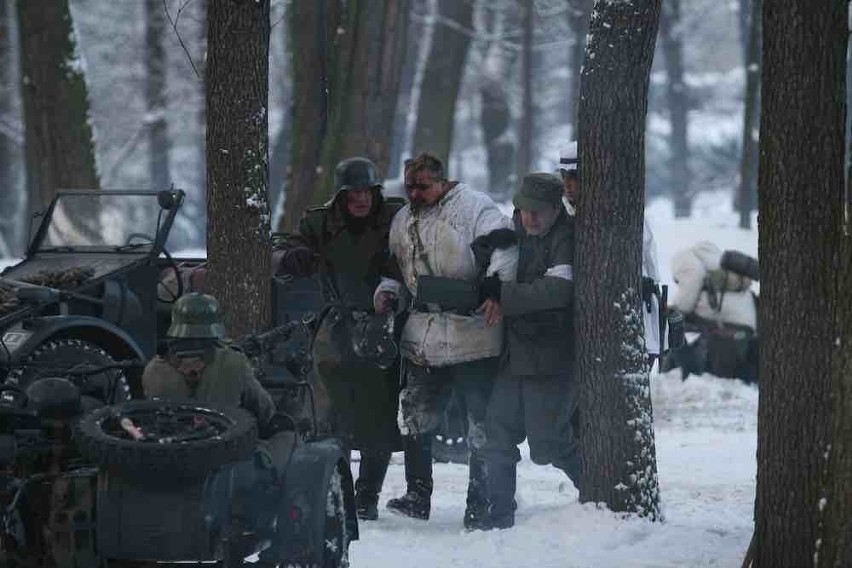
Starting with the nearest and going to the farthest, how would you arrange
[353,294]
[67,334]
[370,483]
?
[370,483] → [353,294] → [67,334]

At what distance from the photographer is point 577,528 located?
7.77 metres

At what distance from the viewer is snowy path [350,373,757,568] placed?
7383 millimetres

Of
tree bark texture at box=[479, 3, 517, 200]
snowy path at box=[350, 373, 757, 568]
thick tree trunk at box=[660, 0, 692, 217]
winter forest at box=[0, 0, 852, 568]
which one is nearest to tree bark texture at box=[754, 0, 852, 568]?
winter forest at box=[0, 0, 852, 568]

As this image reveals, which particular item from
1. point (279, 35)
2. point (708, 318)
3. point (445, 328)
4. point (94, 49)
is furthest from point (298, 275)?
point (94, 49)

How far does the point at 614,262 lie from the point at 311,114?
27.3 ft

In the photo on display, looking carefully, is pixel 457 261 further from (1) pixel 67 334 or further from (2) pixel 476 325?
(1) pixel 67 334

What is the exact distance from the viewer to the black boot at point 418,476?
8.53 m

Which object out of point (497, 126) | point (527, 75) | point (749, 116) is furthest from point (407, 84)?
point (749, 116)

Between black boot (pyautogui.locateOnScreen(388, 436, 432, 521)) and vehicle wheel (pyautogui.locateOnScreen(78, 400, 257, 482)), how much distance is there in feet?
9.04

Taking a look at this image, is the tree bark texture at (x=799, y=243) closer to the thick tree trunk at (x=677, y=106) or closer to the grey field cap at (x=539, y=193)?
the grey field cap at (x=539, y=193)

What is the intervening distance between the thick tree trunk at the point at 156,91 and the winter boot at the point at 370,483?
23.3 meters

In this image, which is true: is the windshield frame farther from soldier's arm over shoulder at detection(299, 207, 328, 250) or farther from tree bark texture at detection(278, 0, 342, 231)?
tree bark texture at detection(278, 0, 342, 231)

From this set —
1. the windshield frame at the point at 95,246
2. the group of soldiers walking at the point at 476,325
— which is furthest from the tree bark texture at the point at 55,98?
the group of soldiers walking at the point at 476,325

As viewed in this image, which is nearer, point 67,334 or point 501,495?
point 501,495
